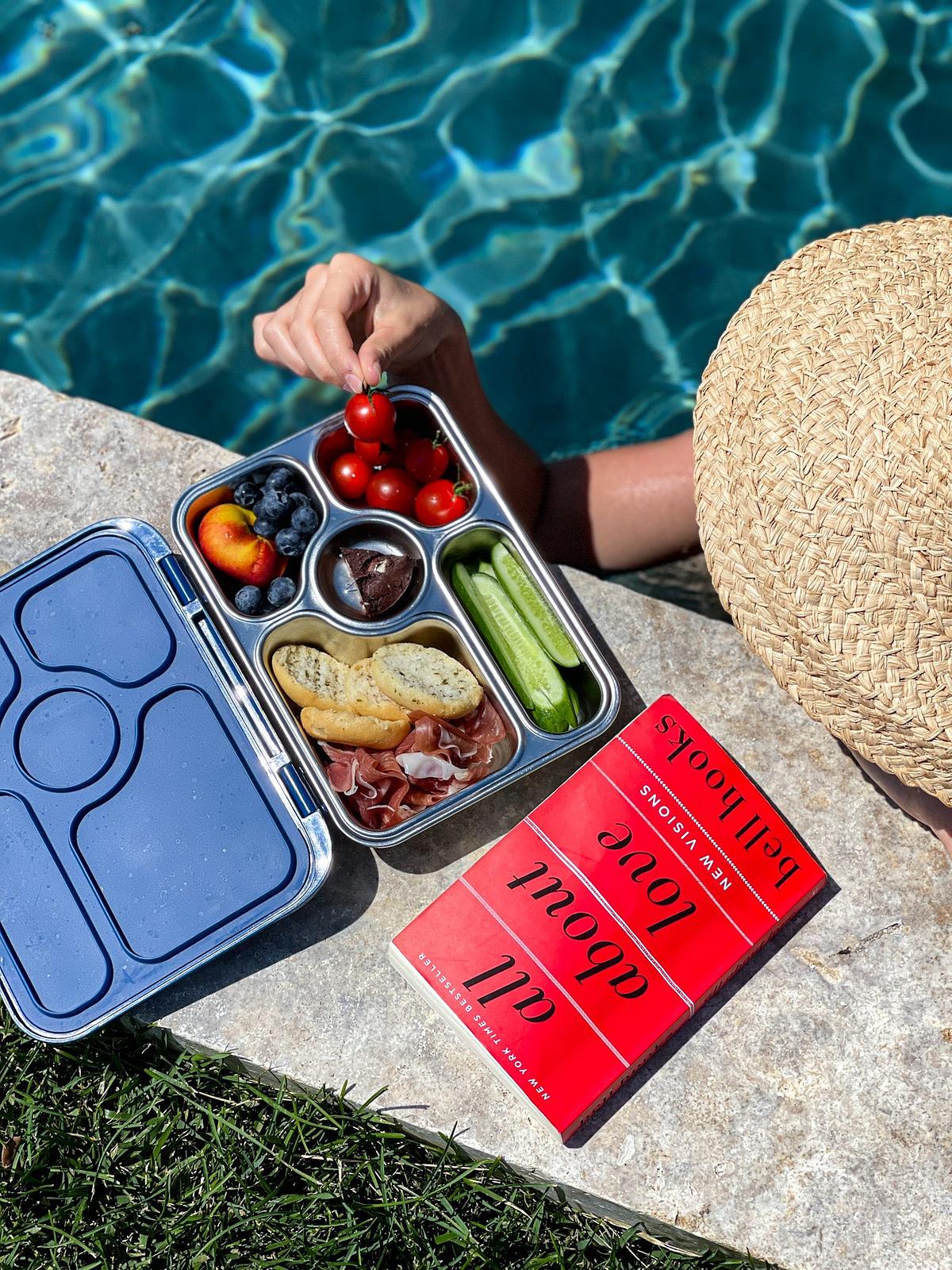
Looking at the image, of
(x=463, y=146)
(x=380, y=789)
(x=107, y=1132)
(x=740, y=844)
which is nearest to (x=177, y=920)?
(x=380, y=789)

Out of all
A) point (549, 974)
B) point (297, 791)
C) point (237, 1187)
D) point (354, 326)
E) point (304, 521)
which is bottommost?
point (237, 1187)

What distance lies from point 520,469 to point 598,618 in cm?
54

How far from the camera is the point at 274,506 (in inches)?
79.4

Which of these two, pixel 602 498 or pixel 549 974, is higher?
pixel 602 498

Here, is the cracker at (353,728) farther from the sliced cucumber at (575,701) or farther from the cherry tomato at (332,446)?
the cherry tomato at (332,446)

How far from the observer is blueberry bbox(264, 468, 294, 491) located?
81.2 inches

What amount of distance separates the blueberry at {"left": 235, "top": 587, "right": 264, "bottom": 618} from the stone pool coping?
0.55 m

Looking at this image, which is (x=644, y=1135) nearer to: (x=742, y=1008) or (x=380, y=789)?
(x=742, y=1008)

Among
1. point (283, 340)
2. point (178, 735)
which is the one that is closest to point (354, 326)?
point (283, 340)

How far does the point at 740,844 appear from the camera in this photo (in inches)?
79.6

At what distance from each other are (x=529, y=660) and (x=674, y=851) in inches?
18.5

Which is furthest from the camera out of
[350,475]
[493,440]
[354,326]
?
[493,440]

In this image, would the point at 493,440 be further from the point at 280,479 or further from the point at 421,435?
the point at 280,479

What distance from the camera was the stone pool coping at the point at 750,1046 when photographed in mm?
2025
